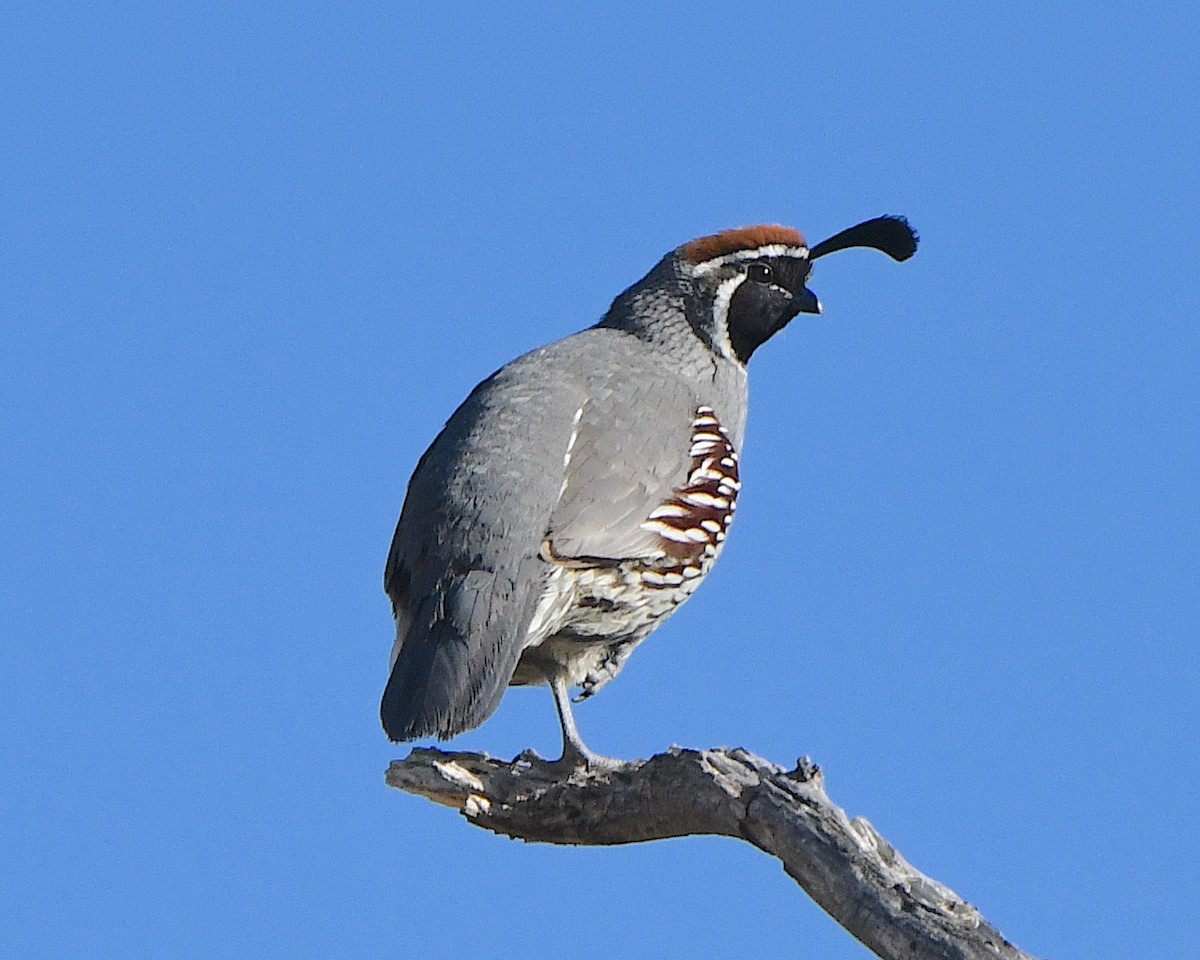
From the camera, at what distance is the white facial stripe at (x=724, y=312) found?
9031 mm

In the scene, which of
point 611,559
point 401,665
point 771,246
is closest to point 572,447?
point 611,559

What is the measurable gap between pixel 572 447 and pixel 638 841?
1.68 m

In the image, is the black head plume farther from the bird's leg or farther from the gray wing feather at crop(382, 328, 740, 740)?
the bird's leg

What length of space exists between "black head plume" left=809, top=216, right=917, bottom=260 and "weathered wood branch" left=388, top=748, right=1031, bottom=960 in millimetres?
3401

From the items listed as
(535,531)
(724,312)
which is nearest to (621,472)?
(535,531)

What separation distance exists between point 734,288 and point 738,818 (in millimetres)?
3614

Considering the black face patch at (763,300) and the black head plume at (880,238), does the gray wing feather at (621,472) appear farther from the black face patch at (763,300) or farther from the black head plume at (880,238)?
the black head plume at (880,238)

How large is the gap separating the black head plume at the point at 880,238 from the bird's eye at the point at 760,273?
39 centimetres

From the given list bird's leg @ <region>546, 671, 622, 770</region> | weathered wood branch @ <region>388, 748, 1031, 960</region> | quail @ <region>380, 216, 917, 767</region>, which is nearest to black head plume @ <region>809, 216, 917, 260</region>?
quail @ <region>380, 216, 917, 767</region>

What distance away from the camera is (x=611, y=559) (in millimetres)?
7480

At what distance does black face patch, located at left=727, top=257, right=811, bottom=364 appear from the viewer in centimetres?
913

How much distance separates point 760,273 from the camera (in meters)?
9.16

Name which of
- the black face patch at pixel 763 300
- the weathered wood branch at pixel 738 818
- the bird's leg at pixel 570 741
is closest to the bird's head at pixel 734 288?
the black face patch at pixel 763 300

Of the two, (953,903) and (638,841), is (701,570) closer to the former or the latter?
(638,841)
